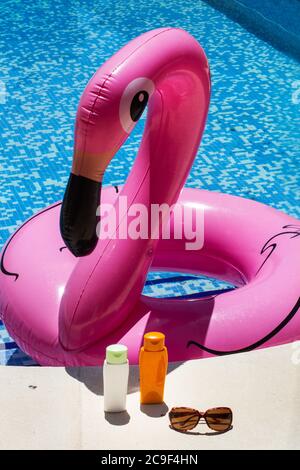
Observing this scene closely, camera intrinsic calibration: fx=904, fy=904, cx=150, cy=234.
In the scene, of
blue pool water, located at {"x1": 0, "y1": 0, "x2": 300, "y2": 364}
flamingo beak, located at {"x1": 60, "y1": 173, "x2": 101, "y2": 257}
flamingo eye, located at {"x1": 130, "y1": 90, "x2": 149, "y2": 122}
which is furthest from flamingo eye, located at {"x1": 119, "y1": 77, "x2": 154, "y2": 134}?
blue pool water, located at {"x1": 0, "y1": 0, "x2": 300, "y2": 364}

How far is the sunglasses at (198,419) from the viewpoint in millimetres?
1902

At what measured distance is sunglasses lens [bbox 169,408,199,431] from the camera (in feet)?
6.25

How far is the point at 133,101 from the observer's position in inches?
90.8

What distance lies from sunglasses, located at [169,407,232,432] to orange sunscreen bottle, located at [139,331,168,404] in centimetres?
10

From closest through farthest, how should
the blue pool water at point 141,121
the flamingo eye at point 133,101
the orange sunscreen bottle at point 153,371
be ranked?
the orange sunscreen bottle at point 153,371 < the flamingo eye at point 133,101 < the blue pool water at point 141,121

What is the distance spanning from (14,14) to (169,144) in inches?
170

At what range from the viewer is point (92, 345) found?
8.60 feet

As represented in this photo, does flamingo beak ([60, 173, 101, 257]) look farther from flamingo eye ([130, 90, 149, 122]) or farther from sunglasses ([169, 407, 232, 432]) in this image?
sunglasses ([169, 407, 232, 432])

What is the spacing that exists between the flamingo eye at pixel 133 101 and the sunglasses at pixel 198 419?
77cm

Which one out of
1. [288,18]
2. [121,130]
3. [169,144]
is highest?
[121,130]

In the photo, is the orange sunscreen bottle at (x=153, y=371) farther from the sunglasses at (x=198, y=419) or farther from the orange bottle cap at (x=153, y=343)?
the sunglasses at (x=198, y=419)

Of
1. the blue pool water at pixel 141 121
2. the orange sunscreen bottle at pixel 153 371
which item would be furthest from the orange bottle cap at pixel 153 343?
the blue pool water at pixel 141 121

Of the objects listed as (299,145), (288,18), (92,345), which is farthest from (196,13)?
(92,345)
